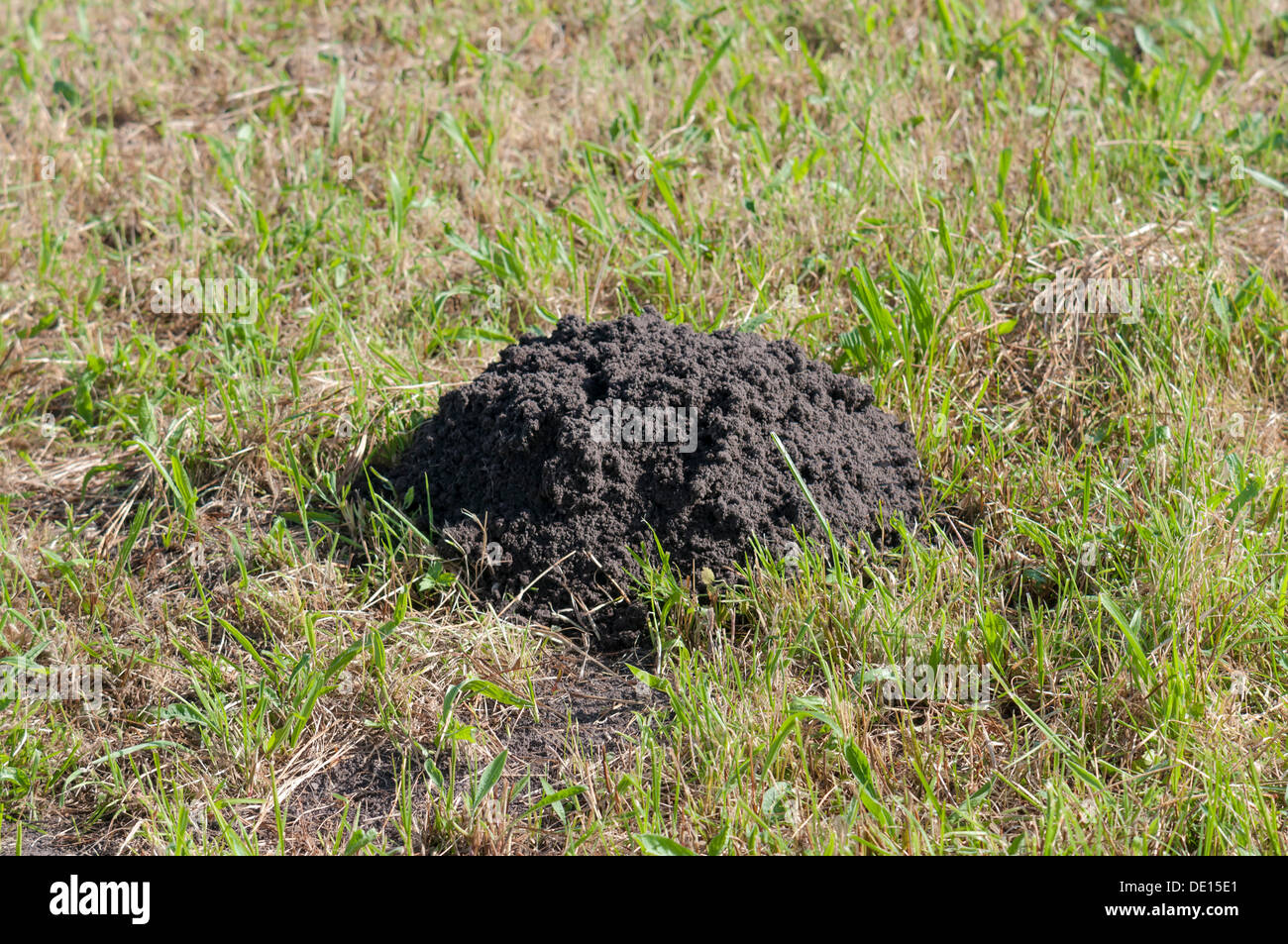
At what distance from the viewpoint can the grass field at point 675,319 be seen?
8.10 feet

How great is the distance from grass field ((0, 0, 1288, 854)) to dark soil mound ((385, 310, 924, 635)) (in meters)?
0.12

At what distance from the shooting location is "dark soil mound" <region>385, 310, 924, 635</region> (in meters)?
2.91

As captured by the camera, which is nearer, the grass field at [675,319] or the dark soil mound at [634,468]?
the grass field at [675,319]

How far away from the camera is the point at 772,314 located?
361 centimetres

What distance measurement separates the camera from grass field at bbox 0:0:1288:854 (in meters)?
2.47

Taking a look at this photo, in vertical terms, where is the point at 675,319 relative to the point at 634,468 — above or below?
above

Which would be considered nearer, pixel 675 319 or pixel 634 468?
pixel 634 468

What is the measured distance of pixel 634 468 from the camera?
116 inches

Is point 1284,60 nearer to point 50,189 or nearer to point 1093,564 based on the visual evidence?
point 1093,564

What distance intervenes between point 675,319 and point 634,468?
824 millimetres

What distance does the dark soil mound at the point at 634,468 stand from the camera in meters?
2.91

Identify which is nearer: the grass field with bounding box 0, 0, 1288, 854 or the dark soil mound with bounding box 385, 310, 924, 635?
the grass field with bounding box 0, 0, 1288, 854

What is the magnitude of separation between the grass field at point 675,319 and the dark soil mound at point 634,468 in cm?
12

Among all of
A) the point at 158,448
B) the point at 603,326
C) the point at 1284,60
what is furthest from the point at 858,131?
the point at 158,448
